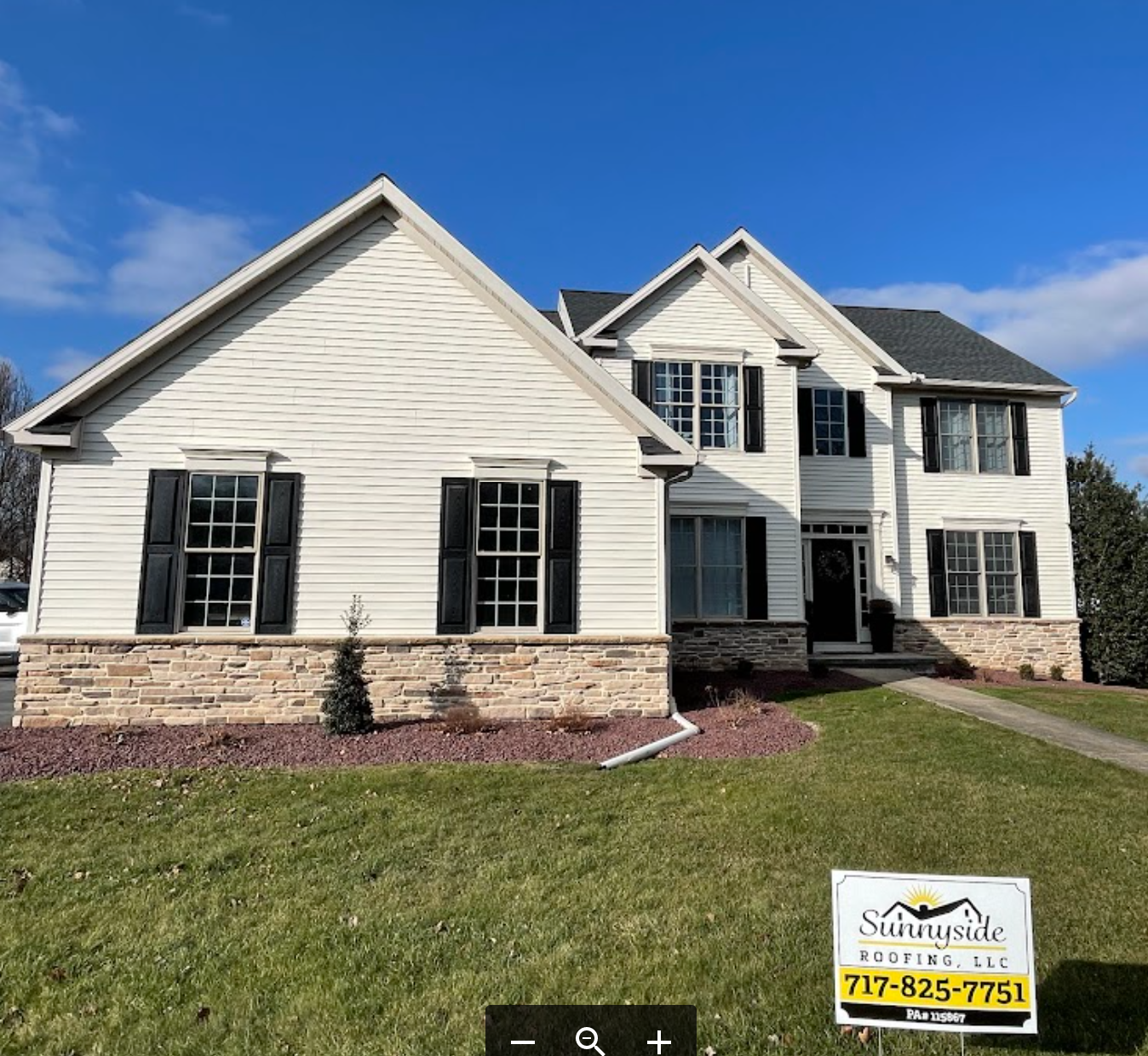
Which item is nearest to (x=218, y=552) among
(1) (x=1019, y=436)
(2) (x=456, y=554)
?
(2) (x=456, y=554)

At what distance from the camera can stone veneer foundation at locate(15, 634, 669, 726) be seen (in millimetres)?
9477

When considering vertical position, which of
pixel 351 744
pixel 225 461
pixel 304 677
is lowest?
pixel 351 744

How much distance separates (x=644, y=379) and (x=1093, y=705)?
A: 30.0ft

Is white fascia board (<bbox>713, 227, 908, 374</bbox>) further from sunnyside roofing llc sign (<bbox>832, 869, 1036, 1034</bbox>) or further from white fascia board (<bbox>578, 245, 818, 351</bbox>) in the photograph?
sunnyside roofing llc sign (<bbox>832, 869, 1036, 1034</bbox>)

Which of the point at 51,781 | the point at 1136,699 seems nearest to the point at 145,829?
the point at 51,781

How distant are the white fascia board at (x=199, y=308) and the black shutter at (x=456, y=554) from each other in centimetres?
373

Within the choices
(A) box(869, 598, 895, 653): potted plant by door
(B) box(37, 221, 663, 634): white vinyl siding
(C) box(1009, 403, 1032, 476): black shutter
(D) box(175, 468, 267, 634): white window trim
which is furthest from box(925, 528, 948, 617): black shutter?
(D) box(175, 468, 267, 634): white window trim

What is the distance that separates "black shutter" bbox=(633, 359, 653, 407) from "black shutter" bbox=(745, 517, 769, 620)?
121 inches

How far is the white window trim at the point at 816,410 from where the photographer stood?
16.3m

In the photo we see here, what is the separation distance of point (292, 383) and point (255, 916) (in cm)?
742

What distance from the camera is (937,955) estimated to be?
2818mm

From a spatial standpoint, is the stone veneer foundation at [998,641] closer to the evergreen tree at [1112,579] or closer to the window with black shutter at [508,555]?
the evergreen tree at [1112,579]

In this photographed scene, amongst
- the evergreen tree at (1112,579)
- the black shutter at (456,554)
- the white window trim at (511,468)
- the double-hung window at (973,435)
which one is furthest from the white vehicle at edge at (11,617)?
the evergreen tree at (1112,579)

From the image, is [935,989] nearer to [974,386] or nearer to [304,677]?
[304,677]
